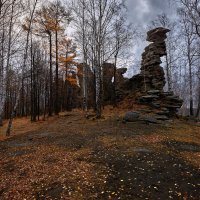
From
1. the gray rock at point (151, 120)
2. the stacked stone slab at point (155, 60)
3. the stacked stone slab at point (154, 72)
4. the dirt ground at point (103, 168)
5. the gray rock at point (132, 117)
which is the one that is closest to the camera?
the dirt ground at point (103, 168)

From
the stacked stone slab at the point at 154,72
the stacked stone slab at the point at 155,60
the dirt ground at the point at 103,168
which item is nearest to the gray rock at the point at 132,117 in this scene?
the dirt ground at the point at 103,168

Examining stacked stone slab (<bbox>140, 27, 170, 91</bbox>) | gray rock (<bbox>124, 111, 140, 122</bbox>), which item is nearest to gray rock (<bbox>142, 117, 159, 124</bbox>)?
gray rock (<bbox>124, 111, 140, 122</bbox>)

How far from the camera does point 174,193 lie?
19.9ft

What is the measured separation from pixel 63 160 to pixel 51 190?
2596mm

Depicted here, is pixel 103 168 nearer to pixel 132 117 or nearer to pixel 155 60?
pixel 132 117

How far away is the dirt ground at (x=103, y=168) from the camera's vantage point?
6250 mm

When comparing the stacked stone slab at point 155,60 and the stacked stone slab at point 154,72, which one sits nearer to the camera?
the stacked stone slab at point 154,72

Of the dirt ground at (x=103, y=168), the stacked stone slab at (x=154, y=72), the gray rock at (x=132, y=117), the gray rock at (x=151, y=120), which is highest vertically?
the stacked stone slab at (x=154, y=72)

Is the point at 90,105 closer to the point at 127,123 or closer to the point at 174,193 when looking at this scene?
the point at 127,123

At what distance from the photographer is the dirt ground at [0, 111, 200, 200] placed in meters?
6.25

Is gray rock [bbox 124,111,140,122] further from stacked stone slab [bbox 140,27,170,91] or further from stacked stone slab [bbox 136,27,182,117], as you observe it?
stacked stone slab [bbox 140,27,170,91]

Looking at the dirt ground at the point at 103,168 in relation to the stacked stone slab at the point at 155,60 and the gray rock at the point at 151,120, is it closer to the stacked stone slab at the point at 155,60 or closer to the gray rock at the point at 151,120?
the gray rock at the point at 151,120

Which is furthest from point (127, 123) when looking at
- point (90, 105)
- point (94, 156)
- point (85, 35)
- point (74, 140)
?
point (90, 105)

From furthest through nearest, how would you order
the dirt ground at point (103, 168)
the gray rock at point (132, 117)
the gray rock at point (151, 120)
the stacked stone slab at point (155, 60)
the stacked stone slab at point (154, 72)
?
the stacked stone slab at point (155, 60)
the stacked stone slab at point (154, 72)
the gray rock at point (132, 117)
the gray rock at point (151, 120)
the dirt ground at point (103, 168)
